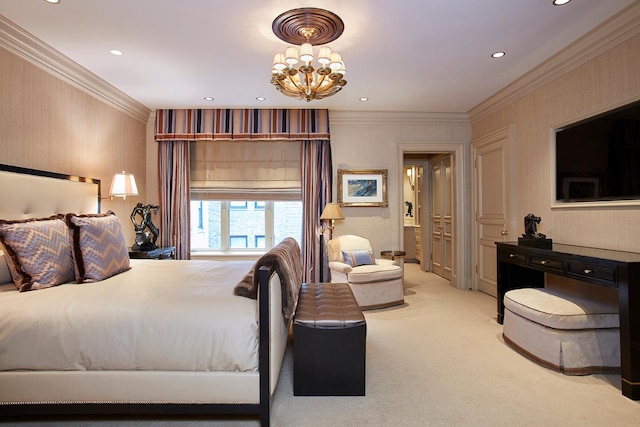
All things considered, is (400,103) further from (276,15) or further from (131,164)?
(131,164)

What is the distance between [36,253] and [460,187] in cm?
496

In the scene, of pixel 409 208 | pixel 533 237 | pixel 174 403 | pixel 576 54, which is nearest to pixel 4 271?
pixel 174 403

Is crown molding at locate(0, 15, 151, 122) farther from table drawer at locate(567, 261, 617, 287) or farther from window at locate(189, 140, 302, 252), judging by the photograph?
table drawer at locate(567, 261, 617, 287)

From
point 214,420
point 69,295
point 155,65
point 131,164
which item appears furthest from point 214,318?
point 131,164

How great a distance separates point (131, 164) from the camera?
4516 mm

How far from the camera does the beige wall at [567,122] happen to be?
8.57 ft

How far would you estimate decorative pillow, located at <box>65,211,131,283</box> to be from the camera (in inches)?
89.7

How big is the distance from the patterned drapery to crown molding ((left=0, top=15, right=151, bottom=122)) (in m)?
0.66

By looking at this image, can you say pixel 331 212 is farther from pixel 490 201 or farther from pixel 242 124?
pixel 490 201

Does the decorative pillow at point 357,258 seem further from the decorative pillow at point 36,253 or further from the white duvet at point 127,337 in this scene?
the decorative pillow at point 36,253

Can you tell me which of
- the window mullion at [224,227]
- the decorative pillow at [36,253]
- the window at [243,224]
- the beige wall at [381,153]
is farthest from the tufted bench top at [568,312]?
the window mullion at [224,227]

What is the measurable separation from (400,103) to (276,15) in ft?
8.27

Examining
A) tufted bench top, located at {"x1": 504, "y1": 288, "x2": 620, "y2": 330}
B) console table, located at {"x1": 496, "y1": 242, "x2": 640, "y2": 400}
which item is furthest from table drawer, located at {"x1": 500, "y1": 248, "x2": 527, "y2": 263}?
tufted bench top, located at {"x1": 504, "y1": 288, "x2": 620, "y2": 330}

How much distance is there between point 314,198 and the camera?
4879 mm
